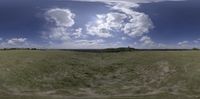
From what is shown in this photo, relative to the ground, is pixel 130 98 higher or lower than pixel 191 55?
lower

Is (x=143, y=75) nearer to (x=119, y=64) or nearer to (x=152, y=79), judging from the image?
(x=152, y=79)

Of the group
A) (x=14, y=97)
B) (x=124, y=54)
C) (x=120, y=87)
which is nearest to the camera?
(x=14, y=97)

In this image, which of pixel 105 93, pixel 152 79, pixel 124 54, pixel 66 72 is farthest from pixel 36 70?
pixel 124 54

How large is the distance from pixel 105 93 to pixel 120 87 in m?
4.11

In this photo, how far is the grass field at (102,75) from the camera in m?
52.7

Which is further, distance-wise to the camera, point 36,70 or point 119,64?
point 119,64

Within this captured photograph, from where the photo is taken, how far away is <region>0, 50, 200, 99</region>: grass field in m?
52.7

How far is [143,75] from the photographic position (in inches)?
2440

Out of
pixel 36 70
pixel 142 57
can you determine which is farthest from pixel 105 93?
pixel 142 57

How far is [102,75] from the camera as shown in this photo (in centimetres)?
6316

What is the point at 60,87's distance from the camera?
5538cm

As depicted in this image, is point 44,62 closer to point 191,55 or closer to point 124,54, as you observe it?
point 124,54

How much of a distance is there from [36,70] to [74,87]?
8.60 m

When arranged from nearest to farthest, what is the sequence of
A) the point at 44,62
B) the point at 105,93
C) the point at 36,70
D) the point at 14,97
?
1. the point at 14,97
2. the point at 105,93
3. the point at 36,70
4. the point at 44,62
